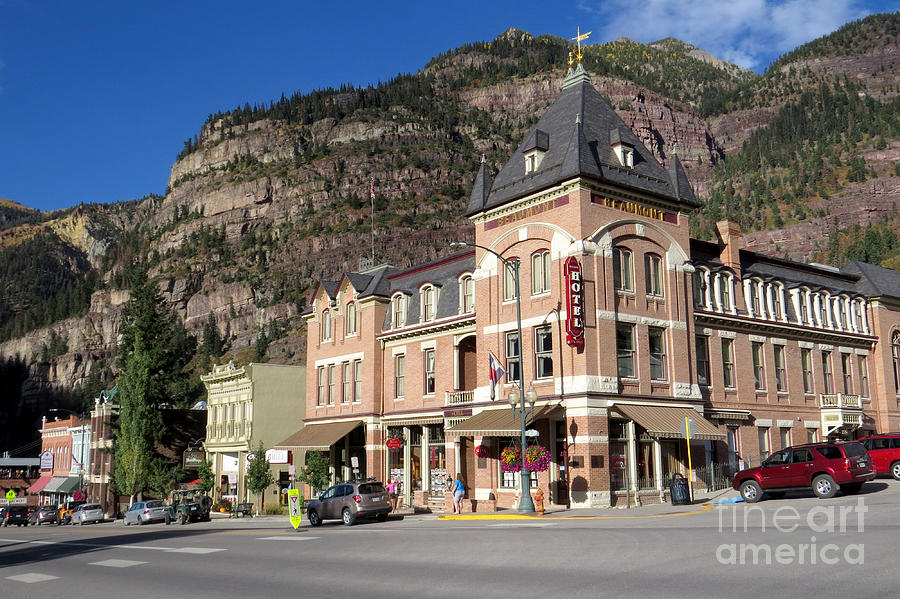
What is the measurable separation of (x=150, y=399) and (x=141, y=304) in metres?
9.70

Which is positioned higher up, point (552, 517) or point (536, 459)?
point (536, 459)

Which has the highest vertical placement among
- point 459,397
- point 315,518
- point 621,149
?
point 621,149

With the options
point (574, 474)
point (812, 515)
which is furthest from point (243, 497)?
point (812, 515)

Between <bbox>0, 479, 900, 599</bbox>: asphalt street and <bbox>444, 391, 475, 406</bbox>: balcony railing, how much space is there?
44.7 feet

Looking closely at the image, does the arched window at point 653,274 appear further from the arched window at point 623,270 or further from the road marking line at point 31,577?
the road marking line at point 31,577

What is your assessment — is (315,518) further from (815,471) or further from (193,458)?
(193,458)

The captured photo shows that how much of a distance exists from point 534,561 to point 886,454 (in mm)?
22806

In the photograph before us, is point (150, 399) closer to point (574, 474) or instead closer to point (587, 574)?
point (574, 474)

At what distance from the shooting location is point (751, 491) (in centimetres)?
2748

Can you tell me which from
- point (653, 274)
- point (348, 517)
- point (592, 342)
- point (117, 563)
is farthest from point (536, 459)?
point (117, 563)

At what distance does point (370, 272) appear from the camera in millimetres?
52188

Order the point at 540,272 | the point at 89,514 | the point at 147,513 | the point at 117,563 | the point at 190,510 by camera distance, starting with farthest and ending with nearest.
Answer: the point at 89,514 < the point at 147,513 < the point at 190,510 < the point at 540,272 < the point at 117,563

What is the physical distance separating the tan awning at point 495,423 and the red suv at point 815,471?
867 centimetres

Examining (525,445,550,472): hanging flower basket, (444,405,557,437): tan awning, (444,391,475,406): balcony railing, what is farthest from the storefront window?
(444,391,475,406): balcony railing
